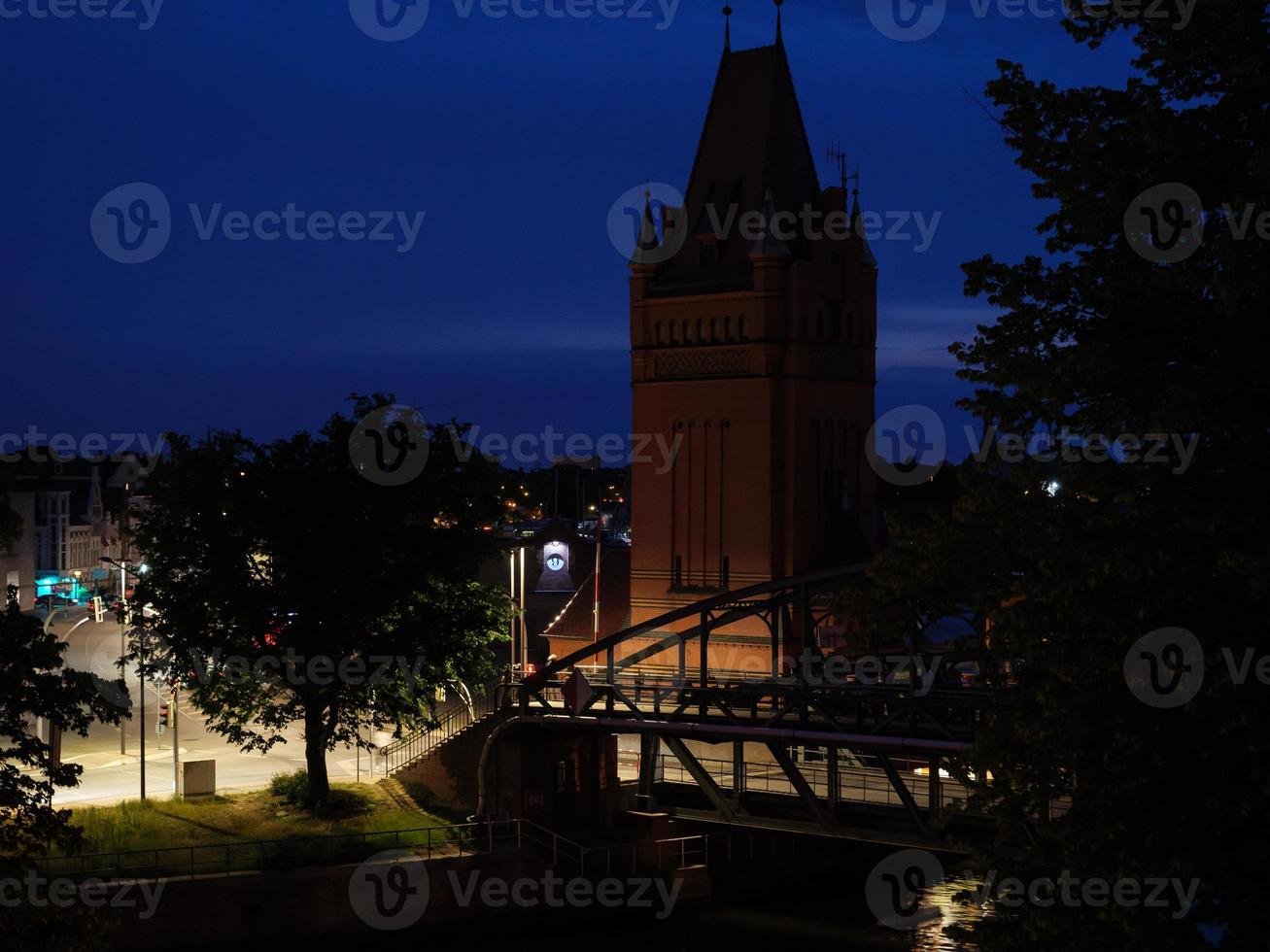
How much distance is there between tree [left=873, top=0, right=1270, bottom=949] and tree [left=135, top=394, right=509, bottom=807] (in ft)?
77.9

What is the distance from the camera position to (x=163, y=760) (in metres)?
52.3

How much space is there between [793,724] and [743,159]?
2478cm

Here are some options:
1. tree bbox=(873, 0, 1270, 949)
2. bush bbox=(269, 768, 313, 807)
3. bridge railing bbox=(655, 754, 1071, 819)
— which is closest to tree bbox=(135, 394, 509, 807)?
bush bbox=(269, 768, 313, 807)

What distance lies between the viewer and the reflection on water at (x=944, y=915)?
41.8 m

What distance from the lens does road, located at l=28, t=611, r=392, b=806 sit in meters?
45.6

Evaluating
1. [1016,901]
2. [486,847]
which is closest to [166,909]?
[486,847]

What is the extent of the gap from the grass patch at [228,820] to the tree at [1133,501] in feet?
77.0

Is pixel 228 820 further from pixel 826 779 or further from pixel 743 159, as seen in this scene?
pixel 743 159

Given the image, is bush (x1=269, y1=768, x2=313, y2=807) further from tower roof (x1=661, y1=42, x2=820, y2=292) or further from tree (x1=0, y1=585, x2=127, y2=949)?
tower roof (x1=661, y1=42, x2=820, y2=292)

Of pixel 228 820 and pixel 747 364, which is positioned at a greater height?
pixel 747 364

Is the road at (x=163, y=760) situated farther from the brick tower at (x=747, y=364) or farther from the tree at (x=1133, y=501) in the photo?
the tree at (x=1133, y=501)

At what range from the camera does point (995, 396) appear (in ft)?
71.3

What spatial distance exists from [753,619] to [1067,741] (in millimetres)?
39732

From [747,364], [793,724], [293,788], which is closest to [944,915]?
[793,724]
